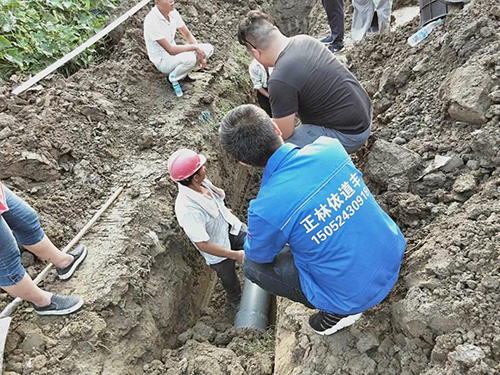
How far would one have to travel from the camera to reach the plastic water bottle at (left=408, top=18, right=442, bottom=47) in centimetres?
469

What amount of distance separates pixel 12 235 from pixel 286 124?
7.56ft

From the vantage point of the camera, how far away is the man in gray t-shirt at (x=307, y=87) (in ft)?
11.0

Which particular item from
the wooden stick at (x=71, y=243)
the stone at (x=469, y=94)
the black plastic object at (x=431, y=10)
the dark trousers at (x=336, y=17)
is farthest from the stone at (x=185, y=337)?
the dark trousers at (x=336, y=17)

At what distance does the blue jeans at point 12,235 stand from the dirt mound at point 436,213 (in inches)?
79.7

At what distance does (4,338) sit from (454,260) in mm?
3150

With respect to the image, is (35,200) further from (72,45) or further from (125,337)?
(72,45)

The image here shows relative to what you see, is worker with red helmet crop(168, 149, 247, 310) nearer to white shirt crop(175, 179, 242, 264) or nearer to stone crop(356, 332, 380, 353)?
white shirt crop(175, 179, 242, 264)

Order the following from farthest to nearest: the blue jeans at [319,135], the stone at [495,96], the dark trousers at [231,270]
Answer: the dark trousers at [231,270], the blue jeans at [319,135], the stone at [495,96]

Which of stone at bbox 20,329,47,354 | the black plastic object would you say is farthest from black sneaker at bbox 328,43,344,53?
stone at bbox 20,329,47,354

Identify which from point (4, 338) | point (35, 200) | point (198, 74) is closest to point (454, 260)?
point (4, 338)

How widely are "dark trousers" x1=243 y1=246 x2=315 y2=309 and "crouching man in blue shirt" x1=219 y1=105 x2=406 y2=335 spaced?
0.48 feet

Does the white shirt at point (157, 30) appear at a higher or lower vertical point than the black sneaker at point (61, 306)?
higher

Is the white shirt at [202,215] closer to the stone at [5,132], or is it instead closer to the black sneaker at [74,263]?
the black sneaker at [74,263]

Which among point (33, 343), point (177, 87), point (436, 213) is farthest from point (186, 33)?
point (33, 343)
